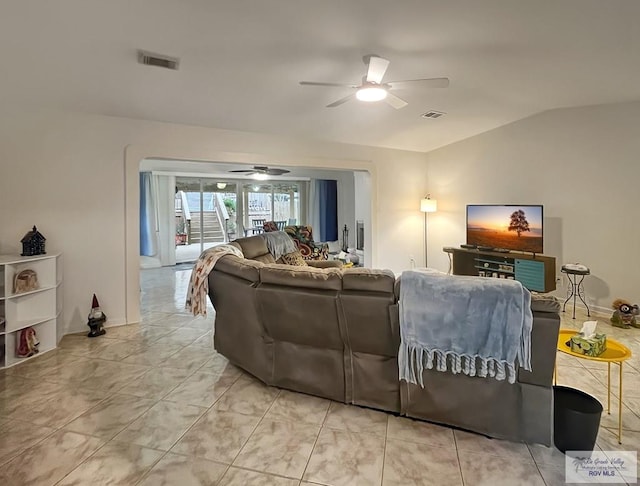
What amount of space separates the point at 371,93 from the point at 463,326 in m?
1.98

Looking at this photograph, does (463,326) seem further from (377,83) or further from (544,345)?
(377,83)

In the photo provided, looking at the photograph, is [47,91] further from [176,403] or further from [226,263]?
[176,403]

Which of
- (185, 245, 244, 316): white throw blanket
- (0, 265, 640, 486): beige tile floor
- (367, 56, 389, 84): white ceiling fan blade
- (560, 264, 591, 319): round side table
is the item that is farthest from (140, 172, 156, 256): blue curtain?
(560, 264, 591, 319): round side table

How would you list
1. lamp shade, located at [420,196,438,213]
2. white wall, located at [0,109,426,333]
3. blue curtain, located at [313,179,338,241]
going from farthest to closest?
blue curtain, located at [313,179,338,241]
lamp shade, located at [420,196,438,213]
white wall, located at [0,109,426,333]

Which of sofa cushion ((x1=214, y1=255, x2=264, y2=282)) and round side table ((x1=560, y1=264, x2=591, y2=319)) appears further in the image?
round side table ((x1=560, y1=264, x2=591, y2=319))

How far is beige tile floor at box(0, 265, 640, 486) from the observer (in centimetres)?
179

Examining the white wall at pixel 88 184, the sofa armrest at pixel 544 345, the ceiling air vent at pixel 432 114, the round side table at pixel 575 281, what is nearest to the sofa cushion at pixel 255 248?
the white wall at pixel 88 184

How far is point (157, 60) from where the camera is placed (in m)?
2.83

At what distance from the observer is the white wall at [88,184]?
3.45 metres

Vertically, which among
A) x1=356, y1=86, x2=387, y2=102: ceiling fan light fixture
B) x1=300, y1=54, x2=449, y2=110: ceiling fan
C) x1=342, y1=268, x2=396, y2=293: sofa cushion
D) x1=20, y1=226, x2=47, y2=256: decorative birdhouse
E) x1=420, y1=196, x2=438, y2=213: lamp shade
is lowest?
x1=342, y1=268, x2=396, y2=293: sofa cushion

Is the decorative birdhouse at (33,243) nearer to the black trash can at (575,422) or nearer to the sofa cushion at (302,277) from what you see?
the sofa cushion at (302,277)

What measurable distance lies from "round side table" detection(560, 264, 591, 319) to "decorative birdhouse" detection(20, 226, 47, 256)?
19.3 feet

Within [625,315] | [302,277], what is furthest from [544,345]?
[625,315]

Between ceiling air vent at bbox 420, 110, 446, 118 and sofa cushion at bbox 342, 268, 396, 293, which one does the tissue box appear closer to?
sofa cushion at bbox 342, 268, 396, 293
